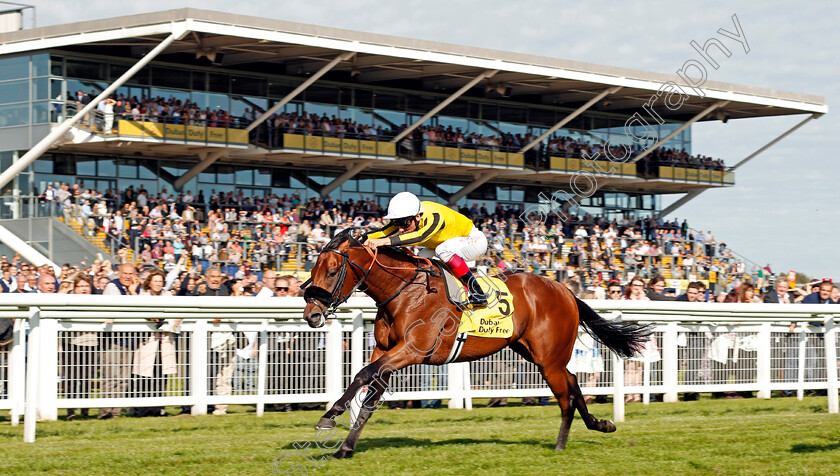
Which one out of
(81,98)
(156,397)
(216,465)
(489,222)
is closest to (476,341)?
(216,465)

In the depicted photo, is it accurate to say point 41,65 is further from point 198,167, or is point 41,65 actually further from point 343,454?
point 343,454

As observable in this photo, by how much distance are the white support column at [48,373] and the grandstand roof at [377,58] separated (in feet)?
58.0

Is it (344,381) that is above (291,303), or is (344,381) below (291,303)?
below

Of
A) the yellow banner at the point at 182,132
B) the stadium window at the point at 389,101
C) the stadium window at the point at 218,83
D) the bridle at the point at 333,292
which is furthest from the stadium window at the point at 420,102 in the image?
the bridle at the point at 333,292

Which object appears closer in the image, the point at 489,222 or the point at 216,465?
the point at 216,465

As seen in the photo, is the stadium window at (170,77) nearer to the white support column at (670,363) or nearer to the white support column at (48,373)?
Answer: the white support column at (670,363)

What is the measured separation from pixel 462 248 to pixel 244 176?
22674 millimetres

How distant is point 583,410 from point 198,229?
17452 mm

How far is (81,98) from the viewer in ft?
80.9

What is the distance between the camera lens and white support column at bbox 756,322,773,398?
31.5ft

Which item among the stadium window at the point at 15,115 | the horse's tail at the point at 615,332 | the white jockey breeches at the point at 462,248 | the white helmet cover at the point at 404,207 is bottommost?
the horse's tail at the point at 615,332

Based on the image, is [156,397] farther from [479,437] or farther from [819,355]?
[819,355]

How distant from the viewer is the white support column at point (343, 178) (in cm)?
2973

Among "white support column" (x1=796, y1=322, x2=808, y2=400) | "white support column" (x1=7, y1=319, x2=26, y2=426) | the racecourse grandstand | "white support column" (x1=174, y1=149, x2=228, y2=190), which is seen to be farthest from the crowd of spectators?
"white support column" (x1=796, y1=322, x2=808, y2=400)
